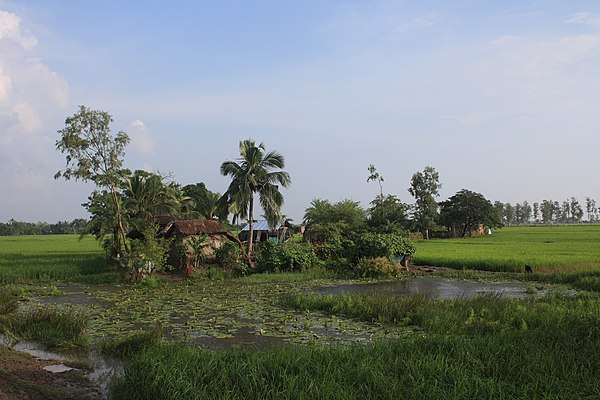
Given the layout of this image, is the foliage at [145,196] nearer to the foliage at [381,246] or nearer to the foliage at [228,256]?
the foliage at [228,256]

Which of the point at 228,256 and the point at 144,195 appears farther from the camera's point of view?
the point at 144,195

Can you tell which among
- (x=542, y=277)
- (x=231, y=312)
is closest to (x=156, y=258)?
(x=231, y=312)

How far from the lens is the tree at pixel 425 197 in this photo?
57094mm

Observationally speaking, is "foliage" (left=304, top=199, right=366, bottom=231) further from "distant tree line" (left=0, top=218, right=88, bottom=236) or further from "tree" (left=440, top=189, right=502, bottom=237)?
"distant tree line" (left=0, top=218, right=88, bottom=236)

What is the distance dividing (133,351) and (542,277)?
16.8 metres

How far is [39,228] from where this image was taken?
102 metres

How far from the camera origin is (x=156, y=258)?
20.3 metres

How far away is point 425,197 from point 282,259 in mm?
38521

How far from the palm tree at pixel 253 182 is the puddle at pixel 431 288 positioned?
7.53m

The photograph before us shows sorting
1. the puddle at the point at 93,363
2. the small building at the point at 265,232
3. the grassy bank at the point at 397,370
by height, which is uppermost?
the small building at the point at 265,232

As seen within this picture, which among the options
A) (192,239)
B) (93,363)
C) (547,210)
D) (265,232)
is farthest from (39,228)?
(547,210)

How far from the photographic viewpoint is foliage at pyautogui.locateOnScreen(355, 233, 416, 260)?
23000 mm

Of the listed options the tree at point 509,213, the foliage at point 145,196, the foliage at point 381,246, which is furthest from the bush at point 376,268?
the tree at point 509,213

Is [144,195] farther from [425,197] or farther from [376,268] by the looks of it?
[425,197]
